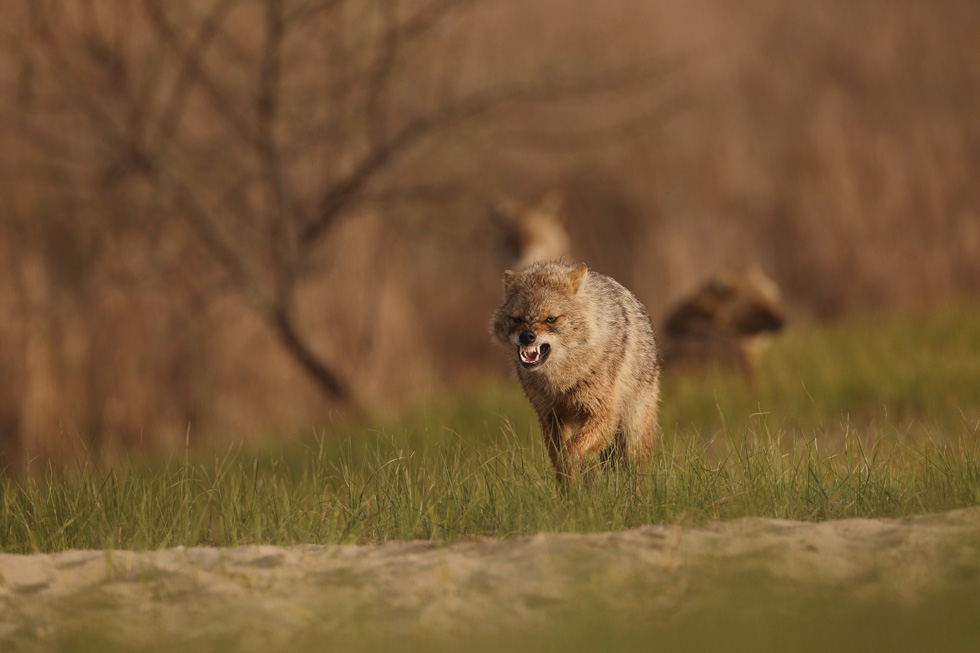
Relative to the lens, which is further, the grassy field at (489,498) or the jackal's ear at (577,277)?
the jackal's ear at (577,277)

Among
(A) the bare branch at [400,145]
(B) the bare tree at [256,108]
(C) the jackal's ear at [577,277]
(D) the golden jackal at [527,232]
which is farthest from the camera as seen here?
(D) the golden jackal at [527,232]

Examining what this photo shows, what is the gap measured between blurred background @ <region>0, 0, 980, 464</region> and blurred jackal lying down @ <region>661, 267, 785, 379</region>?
209cm

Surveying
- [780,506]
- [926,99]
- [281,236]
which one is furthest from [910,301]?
[780,506]

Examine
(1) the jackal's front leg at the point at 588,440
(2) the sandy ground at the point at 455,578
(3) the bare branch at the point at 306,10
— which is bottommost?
(2) the sandy ground at the point at 455,578

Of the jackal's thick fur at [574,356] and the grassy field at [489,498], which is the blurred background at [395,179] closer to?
the grassy field at [489,498]

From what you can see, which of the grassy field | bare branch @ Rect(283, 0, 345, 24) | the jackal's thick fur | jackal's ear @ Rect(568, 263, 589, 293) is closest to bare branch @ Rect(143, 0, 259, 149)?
bare branch @ Rect(283, 0, 345, 24)

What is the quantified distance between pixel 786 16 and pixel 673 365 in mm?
7653

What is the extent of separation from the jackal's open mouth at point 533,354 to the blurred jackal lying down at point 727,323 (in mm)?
5422

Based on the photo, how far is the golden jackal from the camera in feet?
35.1

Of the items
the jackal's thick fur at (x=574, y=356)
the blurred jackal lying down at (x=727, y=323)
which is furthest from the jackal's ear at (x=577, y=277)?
the blurred jackal lying down at (x=727, y=323)

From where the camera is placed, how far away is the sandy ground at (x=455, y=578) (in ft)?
11.5

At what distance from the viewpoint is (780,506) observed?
450 cm

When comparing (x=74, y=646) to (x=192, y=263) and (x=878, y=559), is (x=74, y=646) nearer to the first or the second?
(x=878, y=559)

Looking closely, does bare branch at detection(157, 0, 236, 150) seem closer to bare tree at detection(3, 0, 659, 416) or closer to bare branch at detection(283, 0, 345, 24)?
bare tree at detection(3, 0, 659, 416)
